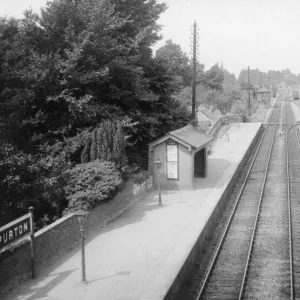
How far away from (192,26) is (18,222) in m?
24.1

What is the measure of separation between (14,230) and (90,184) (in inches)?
209

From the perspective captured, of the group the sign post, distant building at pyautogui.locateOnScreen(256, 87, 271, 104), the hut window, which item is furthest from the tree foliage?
distant building at pyautogui.locateOnScreen(256, 87, 271, 104)

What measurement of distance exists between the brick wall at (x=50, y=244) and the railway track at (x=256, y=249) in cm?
399

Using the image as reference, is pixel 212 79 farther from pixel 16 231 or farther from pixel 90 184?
pixel 16 231

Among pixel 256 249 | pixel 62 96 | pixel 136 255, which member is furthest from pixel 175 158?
pixel 136 255

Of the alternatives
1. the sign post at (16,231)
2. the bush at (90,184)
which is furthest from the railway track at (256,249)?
the sign post at (16,231)

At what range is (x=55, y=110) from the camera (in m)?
19.0

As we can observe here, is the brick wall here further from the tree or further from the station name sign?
the tree

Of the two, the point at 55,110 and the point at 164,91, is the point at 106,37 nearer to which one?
the point at 55,110

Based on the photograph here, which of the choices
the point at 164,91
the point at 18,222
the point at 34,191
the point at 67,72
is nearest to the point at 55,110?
the point at 67,72

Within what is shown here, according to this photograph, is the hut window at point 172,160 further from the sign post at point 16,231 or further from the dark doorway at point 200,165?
the sign post at point 16,231

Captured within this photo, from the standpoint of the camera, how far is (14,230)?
985cm

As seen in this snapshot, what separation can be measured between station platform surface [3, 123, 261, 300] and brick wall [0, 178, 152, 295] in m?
0.26

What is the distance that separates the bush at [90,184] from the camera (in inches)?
559
